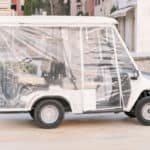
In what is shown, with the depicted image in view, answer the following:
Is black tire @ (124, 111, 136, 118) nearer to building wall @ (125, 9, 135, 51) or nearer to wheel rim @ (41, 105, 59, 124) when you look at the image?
wheel rim @ (41, 105, 59, 124)

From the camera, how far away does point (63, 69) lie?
957 cm

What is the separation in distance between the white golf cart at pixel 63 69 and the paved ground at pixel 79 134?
357mm

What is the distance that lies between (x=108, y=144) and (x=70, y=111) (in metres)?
1.63

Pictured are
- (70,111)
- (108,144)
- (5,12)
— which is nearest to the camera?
(108,144)

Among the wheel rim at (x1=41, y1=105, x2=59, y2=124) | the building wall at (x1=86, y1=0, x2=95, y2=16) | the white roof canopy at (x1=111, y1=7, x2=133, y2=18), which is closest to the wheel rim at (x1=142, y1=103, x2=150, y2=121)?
the wheel rim at (x1=41, y1=105, x2=59, y2=124)

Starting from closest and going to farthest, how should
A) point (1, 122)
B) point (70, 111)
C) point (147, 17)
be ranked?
point (70, 111) → point (1, 122) → point (147, 17)

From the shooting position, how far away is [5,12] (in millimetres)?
24359

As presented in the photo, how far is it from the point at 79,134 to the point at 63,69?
1.20 metres

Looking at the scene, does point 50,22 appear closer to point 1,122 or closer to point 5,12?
point 1,122

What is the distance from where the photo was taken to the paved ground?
26.9ft

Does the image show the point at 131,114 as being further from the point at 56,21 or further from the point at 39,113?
the point at 56,21

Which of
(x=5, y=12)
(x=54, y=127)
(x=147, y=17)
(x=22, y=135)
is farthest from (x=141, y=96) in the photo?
(x=147, y=17)

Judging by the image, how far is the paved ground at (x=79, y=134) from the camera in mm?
8199

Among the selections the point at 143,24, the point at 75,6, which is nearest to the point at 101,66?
the point at 143,24
